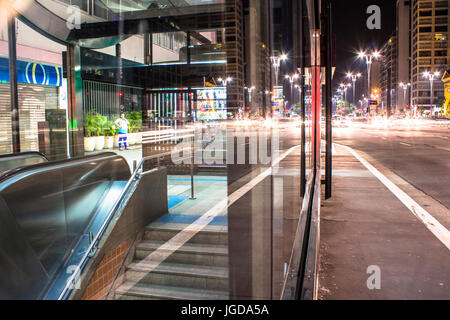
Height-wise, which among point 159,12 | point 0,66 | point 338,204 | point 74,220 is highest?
point 159,12

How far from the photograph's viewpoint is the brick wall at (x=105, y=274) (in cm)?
211

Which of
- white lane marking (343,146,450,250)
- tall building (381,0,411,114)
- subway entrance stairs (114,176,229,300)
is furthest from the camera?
tall building (381,0,411,114)

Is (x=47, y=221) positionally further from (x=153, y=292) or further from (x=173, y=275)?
(x=173, y=275)

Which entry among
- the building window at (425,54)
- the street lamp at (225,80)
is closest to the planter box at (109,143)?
the street lamp at (225,80)

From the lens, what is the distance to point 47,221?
1.93 m

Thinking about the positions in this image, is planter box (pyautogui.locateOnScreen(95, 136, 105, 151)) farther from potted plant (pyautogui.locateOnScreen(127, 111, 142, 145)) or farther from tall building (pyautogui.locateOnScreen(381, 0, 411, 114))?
tall building (pyautogui.locateOnScreen(381, 0, 411, 114))

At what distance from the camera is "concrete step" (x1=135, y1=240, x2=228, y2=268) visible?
252 cm

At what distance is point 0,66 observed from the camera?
9.23 ft

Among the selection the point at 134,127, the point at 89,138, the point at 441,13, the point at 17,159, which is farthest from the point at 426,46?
the point at 17,159

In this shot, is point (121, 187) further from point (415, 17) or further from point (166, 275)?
point (415, 17)

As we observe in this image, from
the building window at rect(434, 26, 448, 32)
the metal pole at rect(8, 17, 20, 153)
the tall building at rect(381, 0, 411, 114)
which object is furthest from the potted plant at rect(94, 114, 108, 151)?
the building window at rect(434, 26, 448, 32)

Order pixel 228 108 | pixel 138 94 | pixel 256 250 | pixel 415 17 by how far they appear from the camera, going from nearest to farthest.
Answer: pixel 256 250
pixel 228 108
pixel 138 94
pixel 415 17
